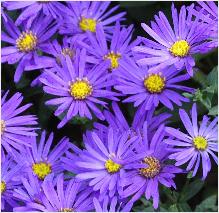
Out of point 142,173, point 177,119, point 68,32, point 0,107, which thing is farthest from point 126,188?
point 68,32

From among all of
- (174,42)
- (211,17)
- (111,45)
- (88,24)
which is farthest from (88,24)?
(211,17)

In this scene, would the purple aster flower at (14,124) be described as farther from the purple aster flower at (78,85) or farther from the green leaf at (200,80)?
the green leaf at (200,80)

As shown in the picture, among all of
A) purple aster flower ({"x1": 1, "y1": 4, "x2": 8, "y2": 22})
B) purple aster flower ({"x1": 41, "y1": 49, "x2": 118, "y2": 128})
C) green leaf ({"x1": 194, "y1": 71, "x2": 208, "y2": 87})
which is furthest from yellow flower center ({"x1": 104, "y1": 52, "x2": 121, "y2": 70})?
purple aster flower ({"x1": 1, "y1": 4, "x2": 8, "y2": 22})

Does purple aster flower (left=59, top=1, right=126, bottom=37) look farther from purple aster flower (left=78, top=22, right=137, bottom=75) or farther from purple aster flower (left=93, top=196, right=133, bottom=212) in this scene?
purple aster flower (left=93, top=196, right=133, bottom=212)

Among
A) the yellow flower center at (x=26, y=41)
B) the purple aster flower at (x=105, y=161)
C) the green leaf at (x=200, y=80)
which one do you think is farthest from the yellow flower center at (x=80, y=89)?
the green leaf at (x=200, y=80)

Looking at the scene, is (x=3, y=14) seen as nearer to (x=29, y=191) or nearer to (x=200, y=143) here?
(x=29, y=191)

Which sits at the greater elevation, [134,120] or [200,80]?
[200,80]
